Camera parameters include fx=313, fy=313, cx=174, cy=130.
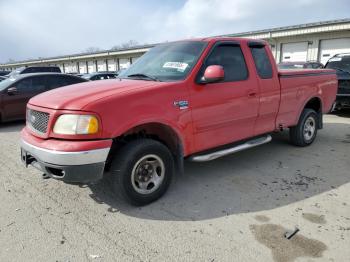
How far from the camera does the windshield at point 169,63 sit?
4098 millimetres

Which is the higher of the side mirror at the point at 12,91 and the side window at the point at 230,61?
the side window at the point at 230,61

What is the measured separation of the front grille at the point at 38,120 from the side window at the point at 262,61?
318 centimetres

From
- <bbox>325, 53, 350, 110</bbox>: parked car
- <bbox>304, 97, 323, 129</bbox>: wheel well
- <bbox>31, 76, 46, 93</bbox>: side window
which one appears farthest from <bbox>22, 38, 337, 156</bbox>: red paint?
<bbox>31, 76, 46, 93</bbox>: side window

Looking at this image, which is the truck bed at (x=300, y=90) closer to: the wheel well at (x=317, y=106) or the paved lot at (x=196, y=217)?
the wheel well at (x=317, y=106)

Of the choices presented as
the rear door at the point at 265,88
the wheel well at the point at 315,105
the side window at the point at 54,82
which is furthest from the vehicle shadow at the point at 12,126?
the wheel well at the point at 315,105

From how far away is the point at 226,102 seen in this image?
14.2 ft

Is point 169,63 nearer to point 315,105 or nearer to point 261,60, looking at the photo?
point 261,60

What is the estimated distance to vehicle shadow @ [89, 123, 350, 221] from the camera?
372cm

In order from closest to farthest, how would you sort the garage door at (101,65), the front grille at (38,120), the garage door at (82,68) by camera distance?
the front grille at (38,120)
the garage door at (101,65)
the garage door at (82,68)

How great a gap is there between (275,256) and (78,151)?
2.12 meters

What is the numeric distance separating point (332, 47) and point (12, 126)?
64.1ft

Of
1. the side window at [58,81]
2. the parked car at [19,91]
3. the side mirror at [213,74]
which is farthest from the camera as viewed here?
the side window at [58,81]

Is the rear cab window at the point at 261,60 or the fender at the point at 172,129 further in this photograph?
the rear cab window at the point at 261,60

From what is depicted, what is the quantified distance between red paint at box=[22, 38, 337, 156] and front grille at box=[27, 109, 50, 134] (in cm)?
7
